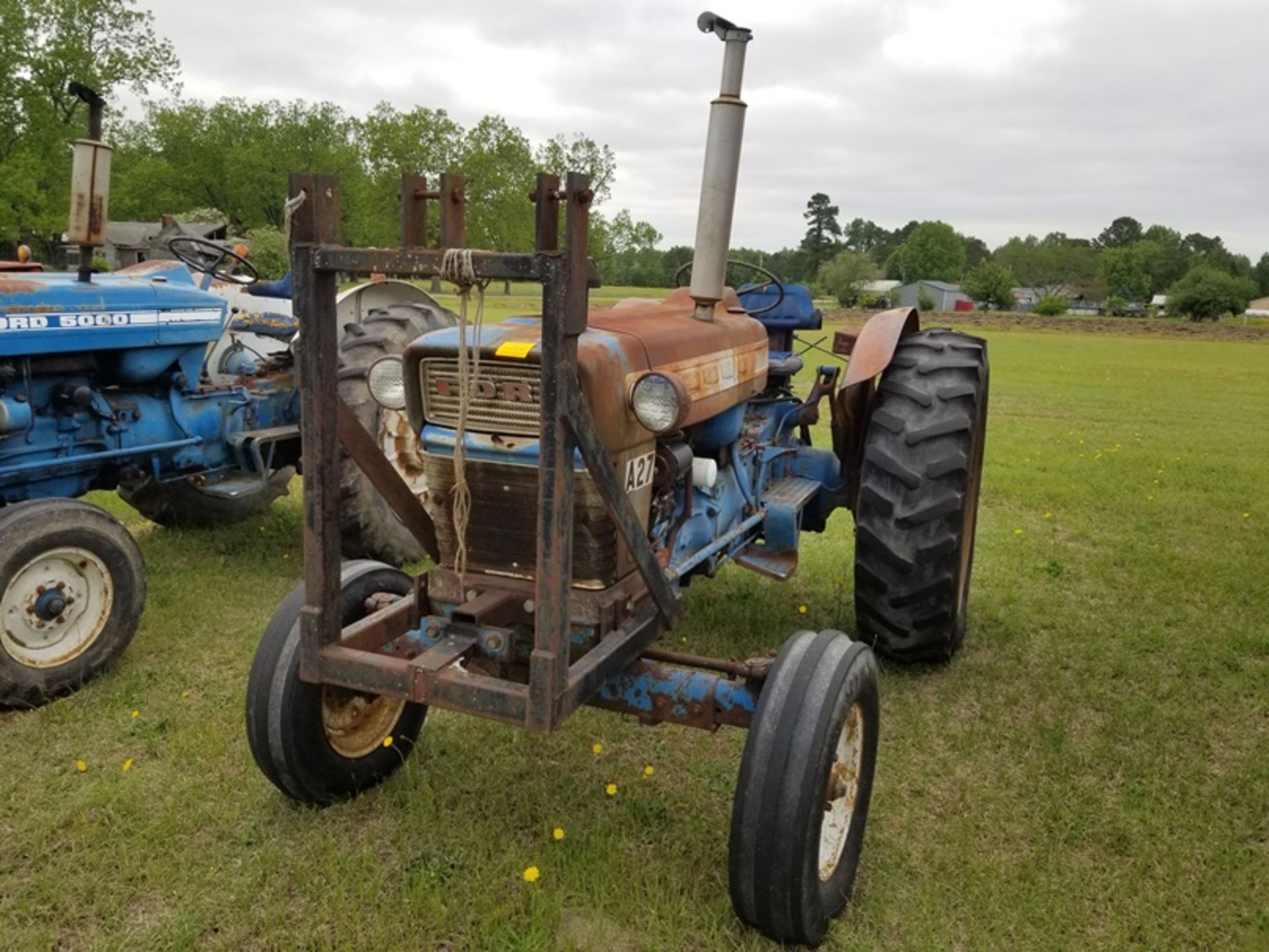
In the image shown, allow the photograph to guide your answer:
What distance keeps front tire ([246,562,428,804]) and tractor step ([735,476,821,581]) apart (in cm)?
151

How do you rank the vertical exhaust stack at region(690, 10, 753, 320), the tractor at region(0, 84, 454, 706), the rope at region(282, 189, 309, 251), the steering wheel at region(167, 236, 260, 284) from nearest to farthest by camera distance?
1. the rope at region(282, 189, 309, 251)
2. the vertical exhaust stack at region(690, 10, 753, 320)
3. the tractor at region(0, 84, 454, 706)
4. the steering wheel at region(167, 236, 260, 284)

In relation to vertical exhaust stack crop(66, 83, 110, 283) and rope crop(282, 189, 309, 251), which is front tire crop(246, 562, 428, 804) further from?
vertical exhaust stack crop(66, 83, 110, 283)

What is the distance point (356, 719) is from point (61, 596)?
60.9 inches

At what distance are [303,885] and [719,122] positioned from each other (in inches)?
105

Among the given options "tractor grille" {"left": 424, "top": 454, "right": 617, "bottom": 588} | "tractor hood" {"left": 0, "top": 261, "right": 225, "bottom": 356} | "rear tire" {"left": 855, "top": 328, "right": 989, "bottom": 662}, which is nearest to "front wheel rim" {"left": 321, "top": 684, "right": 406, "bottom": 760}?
"tractor grille" {"left": 424, "top": 454, "right": 617, "bottom": 588}

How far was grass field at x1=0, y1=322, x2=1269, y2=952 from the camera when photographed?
8.70ft

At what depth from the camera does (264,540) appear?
6.08m

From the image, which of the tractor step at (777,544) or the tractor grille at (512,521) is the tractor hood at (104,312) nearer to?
the tractor grille at (512,521)

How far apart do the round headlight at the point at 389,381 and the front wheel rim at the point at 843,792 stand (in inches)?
59.5

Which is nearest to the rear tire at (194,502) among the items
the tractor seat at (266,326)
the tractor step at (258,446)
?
the tractor step at (258,446)

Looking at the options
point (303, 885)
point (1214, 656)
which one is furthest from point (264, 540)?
point (1214, 656)

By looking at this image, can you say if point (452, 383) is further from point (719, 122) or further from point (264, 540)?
point (264, 540)

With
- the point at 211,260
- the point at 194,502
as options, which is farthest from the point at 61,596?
the point at 211,260

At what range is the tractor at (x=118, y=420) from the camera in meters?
3.87
